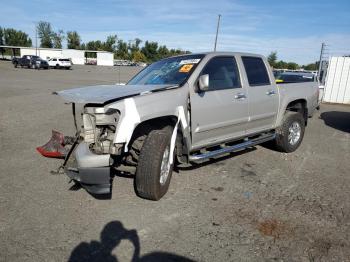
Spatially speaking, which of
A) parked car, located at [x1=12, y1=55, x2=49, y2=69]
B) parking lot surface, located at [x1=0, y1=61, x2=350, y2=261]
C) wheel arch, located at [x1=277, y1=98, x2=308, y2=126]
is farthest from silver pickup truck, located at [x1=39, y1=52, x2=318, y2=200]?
parked car, located at [x1=12, y1=55, x2=49, y2=69]

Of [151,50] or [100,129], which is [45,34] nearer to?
[151,50]

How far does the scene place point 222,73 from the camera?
17.4ft

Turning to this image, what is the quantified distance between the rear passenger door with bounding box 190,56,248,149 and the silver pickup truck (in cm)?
1

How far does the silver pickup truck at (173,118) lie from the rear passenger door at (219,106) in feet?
0.05

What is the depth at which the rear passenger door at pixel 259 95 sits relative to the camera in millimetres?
5738

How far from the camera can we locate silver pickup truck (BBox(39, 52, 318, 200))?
3891mm

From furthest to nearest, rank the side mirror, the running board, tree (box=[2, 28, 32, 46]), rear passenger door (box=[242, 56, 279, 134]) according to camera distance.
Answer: tree (box=[2, 28, 32, 46]) → rear passenger door (box=[242, 56, 279, 134]) → the running board → the side mirror

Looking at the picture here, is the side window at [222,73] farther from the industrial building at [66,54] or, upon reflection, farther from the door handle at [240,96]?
the industrial building at [66,54]

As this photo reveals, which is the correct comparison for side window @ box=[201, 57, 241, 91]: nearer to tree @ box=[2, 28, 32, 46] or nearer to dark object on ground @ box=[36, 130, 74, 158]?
dark object on ground @ box=[36, 130, 74, 158]

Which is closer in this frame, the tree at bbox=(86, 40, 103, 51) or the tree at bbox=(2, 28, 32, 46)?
the tree at bbox=(2, 28, 32, 46)

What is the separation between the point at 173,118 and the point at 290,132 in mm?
3227

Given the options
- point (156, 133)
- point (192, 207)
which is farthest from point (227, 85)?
point (192, 207)

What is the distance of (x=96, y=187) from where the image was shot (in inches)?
152

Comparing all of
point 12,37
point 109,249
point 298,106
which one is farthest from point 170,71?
point 12,37
